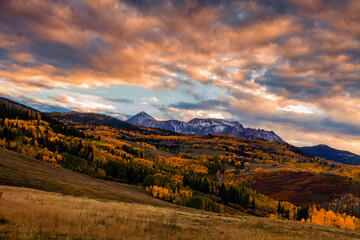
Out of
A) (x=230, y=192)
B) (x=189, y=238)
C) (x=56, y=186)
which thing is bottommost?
(x=230, y=192)

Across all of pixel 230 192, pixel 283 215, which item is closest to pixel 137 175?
→ pixel 230 192

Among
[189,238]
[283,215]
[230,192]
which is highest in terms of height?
[189,238]

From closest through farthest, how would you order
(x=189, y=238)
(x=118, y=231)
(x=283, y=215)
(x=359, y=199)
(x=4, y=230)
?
1. (x=4, y=230)
2. (x=118, y=231)
3. (x=189, y=238)
4. (x=283, y=215)
5. (x=359, y=199)

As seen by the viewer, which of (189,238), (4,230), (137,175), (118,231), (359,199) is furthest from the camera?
(359,199)

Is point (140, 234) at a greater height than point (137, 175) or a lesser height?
greater

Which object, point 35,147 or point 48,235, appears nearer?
point 48,235

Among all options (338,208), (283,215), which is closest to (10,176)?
(283,215)

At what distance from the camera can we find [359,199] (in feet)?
608

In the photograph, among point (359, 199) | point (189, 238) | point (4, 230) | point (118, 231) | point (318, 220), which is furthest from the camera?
point (359, 199)

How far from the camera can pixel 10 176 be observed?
4903cm

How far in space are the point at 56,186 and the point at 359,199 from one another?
240065mm

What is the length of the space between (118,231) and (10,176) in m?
51.4

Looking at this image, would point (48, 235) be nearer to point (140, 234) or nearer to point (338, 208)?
point (140, 234)

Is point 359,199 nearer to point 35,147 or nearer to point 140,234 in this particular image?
point 140,234
